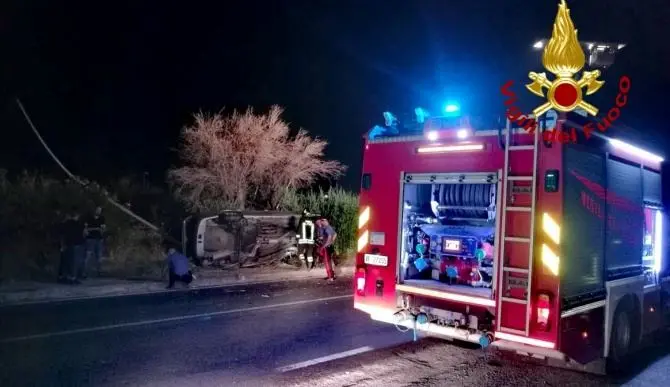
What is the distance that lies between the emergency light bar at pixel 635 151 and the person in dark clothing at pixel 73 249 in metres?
10.5

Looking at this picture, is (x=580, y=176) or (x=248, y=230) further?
(x=248, y=230)

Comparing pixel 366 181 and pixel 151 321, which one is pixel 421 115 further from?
pixel 151 321

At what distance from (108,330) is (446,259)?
4.81 metres

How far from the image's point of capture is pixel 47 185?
16.4 metres

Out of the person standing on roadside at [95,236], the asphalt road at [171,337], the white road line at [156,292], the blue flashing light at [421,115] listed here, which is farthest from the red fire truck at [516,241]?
the person standing on roadside at [95,236]

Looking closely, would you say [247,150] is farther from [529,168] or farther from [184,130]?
[529,168]

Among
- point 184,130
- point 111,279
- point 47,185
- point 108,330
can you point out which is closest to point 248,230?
point 111,279

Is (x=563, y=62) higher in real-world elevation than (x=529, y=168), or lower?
higher

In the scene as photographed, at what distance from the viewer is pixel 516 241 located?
618cm

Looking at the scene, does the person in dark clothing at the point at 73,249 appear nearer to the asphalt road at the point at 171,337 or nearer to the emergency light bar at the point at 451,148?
the asphalt road at the point at 171,337

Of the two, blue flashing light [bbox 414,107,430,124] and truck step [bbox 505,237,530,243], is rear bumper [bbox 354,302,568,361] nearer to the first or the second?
truck step [bbox 505,237,530,243]

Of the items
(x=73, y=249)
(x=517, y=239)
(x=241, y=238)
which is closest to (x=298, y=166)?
(x=241, y=238)

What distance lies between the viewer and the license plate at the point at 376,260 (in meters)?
7.46

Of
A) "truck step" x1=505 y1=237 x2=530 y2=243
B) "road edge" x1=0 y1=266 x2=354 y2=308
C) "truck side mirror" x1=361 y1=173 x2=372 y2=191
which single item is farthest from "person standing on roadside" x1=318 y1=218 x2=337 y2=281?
"truck step" x1=505 y1=237 x2=530 y2=243
